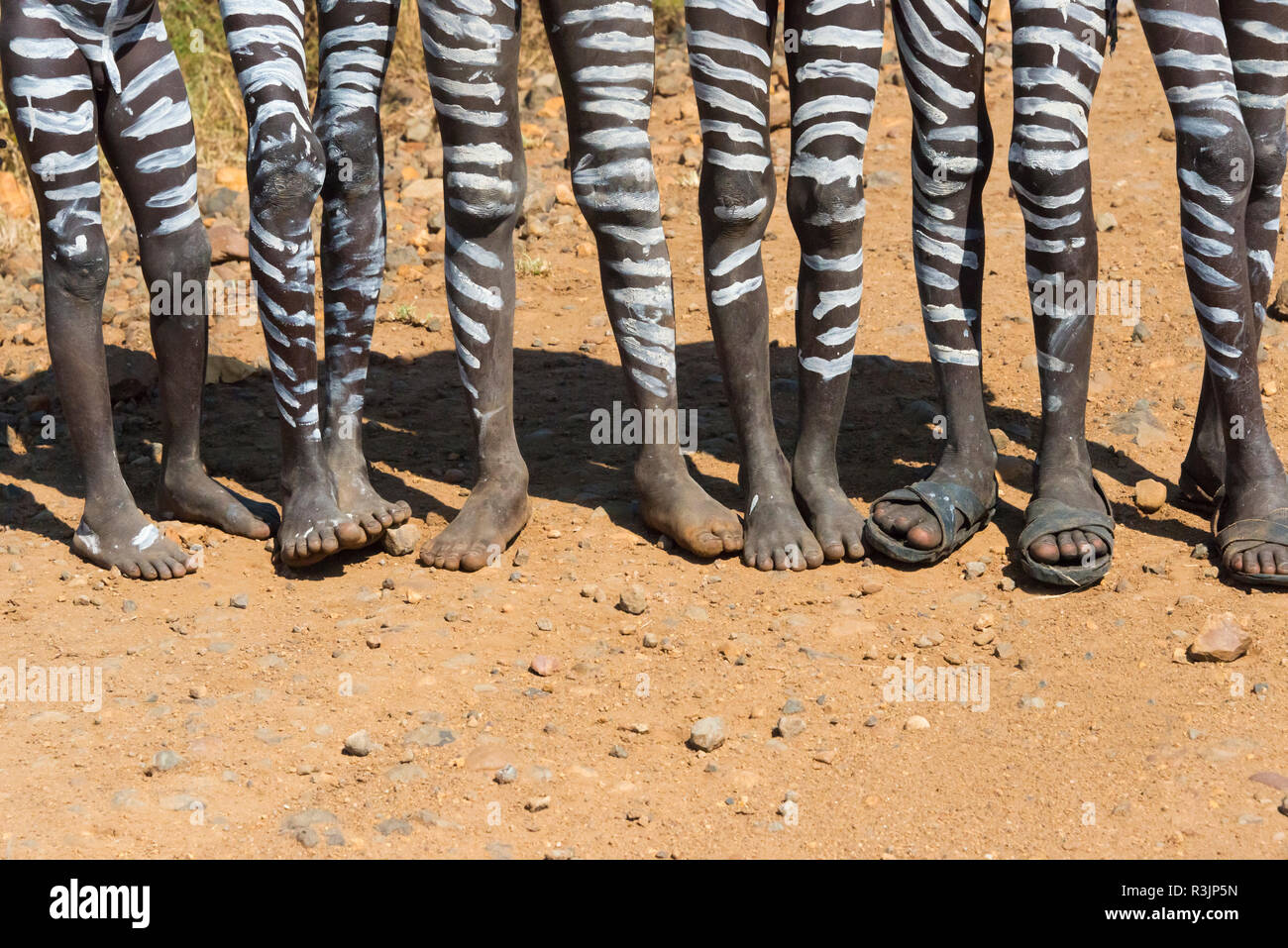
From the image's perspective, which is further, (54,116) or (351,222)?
(351,222)

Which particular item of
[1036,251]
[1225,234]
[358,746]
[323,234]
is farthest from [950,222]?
[358,746]

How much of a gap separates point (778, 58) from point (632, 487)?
451cm

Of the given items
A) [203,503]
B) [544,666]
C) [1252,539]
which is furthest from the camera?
[203,503]

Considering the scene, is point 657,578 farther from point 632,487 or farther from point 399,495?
point 399,495

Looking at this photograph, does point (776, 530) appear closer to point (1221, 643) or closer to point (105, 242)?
point (1221, 643)

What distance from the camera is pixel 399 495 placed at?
432 centimetres

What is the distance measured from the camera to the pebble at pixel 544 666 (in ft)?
11.0

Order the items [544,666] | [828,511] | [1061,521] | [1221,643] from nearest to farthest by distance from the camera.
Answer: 1. [1221,643]
2. [544,666]
3. [1061,521]
4. [828,511]

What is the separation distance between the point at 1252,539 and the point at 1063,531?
45 cm

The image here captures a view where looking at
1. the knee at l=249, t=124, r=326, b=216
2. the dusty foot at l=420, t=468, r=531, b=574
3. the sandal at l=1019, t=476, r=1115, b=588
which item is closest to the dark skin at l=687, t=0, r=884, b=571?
the sandal at l=1019, t=476, r=1115, b=588

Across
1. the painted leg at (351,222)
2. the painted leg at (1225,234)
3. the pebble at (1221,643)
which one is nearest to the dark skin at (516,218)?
the painted leg at (351,222)

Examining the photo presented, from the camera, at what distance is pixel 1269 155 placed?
12.9 ft

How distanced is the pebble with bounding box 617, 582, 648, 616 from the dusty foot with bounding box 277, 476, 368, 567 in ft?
2.34

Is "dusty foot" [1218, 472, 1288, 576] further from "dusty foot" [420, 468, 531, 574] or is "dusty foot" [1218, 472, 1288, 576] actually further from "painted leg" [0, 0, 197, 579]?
"painted leg" [0, 0, 197, 579]
